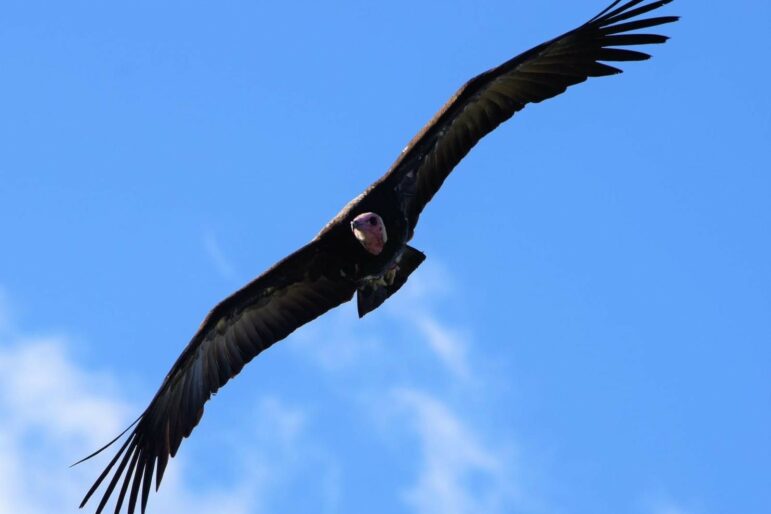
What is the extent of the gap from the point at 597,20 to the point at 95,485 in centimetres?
783

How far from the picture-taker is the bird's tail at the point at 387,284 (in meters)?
25.7

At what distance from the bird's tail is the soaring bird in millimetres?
12

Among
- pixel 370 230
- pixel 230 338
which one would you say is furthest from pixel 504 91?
pixel 230 338

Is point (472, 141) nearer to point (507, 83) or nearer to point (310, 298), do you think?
point (507, 83)

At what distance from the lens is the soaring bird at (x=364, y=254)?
83.1ft

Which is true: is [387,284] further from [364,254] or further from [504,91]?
[504,91]

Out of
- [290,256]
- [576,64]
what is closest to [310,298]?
[290,256]

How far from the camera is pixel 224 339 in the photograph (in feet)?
87.8

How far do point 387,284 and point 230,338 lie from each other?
2.23 m

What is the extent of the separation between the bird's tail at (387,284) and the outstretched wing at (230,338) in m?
0.40

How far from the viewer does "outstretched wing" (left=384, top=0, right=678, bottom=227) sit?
25.2 metres

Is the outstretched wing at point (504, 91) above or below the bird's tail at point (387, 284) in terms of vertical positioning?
above

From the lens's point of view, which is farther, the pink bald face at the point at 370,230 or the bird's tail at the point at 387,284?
the bird's tail at the point at 387,284

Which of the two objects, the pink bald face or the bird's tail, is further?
the bird's tail
